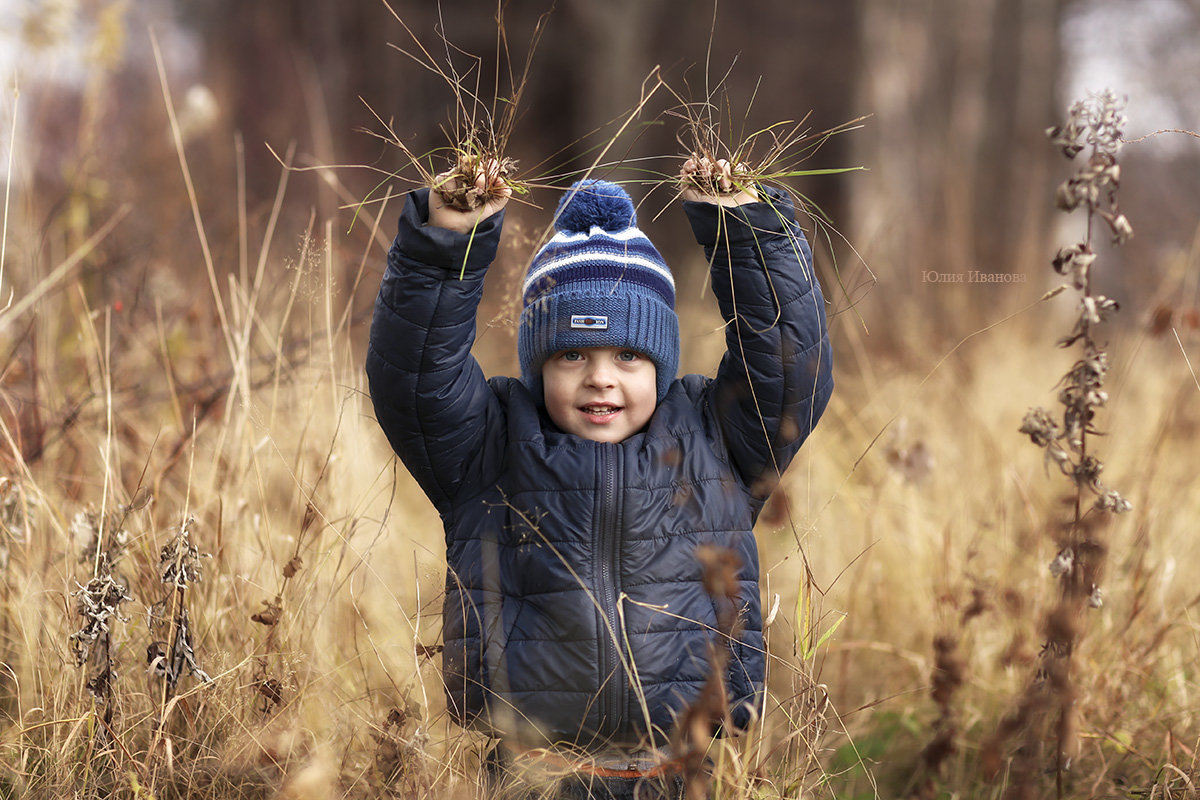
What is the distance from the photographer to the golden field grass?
1664 mm

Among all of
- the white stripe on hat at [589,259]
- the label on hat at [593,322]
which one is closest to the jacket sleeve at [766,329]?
the white stripe on hat at [589,259]

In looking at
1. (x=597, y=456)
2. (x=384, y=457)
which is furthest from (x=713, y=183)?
(x=384, y=457)

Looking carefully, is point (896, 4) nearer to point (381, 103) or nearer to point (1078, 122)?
point (381, 103)

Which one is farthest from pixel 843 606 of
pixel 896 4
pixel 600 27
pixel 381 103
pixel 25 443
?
pixel 381 103

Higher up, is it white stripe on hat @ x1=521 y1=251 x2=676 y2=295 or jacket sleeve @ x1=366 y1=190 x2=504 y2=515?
white stripe on hat @ x1=521 y1=251 x2=676 y2=295

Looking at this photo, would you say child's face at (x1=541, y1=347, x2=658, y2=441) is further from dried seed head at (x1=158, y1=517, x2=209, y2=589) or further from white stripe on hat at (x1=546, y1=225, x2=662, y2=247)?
dried seed head at (x1=158, y1=517, x2=209, y2=589)

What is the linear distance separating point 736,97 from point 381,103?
136 inches

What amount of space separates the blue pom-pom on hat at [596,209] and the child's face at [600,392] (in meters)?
0.24

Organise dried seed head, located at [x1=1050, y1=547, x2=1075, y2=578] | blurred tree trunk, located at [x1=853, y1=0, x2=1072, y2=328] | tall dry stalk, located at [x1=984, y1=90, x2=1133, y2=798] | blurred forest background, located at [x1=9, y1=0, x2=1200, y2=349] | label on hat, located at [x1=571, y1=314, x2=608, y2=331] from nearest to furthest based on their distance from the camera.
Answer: tall dry stalk, located at [x1=984, y1=90, x2=1133, y2=798]
dried seed head, located at [x1=1050, y1=547, x2=1075, y2=578]
label on hat, located at [x1=571, y1=314, x2=608, y2=331]
blurred forest background, located at [x1=9, y1=0, x2=1200, y2=349]
blurred tree trunk, located at [x1=853, y1=0, x2=1072, y2=328]

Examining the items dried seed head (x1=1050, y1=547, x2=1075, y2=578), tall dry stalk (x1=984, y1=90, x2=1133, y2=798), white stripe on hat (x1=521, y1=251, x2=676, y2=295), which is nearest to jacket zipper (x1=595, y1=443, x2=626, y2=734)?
white stripe on hat (x1=521, y1=251, x2=676, y2=295)

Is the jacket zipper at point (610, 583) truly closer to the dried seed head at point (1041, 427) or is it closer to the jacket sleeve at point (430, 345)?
the jacket sleeve at point (430, 345)

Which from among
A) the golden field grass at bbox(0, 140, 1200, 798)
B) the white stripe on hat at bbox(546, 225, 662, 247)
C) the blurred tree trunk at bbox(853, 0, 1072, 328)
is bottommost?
the golden field grass at bbox(0, 140, 1200, 798)

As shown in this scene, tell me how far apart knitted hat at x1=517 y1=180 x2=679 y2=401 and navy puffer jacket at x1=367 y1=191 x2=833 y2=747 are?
0.12m

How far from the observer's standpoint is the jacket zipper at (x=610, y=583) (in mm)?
1651
